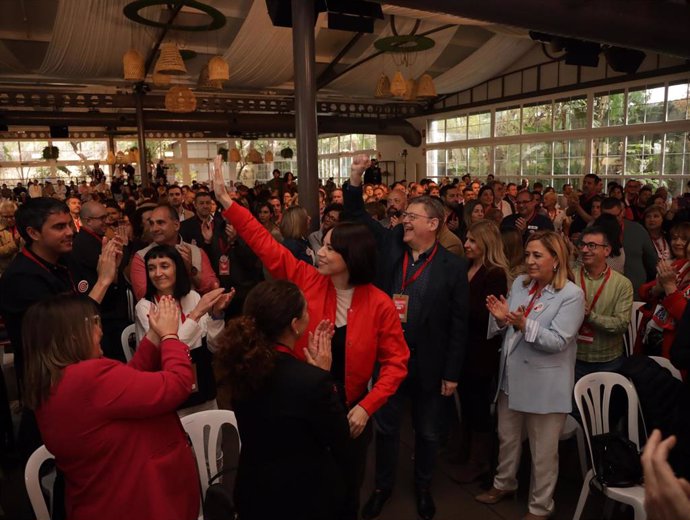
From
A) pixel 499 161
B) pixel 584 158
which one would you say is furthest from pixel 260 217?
pixel 499 161

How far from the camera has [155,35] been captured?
999 cm

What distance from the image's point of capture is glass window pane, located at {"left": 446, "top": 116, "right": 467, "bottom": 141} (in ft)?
53.6

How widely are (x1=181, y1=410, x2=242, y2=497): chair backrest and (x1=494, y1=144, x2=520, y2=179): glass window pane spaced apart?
1407 cm

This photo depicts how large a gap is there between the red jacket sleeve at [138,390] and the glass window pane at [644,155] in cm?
1213

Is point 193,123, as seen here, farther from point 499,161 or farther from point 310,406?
point 310,406

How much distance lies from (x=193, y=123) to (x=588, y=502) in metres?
15.5

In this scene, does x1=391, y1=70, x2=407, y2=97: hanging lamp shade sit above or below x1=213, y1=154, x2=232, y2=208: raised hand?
above

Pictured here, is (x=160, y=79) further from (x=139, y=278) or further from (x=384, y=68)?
(x=384, y=68)

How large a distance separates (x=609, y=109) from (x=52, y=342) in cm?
1301

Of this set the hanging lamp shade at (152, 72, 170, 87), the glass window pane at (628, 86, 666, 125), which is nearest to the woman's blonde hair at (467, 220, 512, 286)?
the hanging lamp shade at (152, 72, 170, 87)

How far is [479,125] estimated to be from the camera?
15.7 m

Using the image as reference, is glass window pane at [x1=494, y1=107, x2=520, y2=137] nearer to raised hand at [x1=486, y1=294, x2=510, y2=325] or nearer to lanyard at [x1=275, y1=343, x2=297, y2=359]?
raised hand at [x1=486, y1=294, x2=510, y2=325]

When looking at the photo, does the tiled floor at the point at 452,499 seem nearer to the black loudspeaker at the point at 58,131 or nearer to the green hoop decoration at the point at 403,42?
the green hoop decoration at the point at 403,42

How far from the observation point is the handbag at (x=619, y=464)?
6.72 feet
